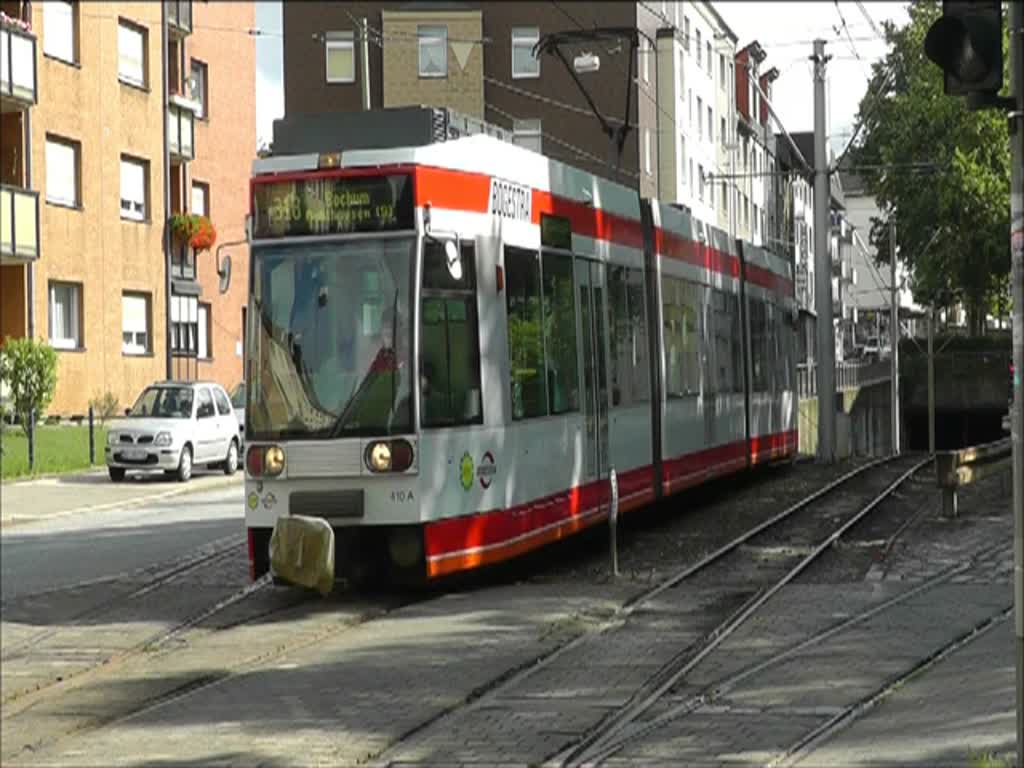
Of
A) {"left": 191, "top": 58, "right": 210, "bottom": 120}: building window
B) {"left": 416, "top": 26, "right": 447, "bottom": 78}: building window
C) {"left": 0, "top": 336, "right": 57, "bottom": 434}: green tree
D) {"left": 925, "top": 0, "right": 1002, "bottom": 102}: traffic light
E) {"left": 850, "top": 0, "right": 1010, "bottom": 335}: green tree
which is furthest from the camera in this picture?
{"left": 416, "top": 26, "right": 447, "bottom": 78}: building window

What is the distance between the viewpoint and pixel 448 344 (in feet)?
45.9

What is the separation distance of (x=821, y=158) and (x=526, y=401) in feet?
63.8

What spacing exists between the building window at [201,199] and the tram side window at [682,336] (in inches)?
1157

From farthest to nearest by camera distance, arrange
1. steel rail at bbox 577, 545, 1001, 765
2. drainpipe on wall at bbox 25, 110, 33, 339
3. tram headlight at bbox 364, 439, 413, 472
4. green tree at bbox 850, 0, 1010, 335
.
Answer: green tree at bbox 850, 0, 1010, 335
drainpipe on wall at bbox 25, 110, 33, 339
tram headlight at bbox 364, 439, 413, 472
steel rail at bbox 577, 545, 1001, 765

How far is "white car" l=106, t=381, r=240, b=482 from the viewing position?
31484 millimetres

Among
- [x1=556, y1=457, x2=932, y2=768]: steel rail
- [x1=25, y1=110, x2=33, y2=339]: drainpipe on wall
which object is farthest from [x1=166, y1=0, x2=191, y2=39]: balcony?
[x1=556, y1=457, x2=932, y2=768]: steel rail

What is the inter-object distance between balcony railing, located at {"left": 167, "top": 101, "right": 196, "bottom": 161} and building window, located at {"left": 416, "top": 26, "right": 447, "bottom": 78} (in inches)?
620

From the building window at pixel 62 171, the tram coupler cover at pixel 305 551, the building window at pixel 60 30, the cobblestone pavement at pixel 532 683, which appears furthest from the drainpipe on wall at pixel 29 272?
the tram coupler cover at pixel 305 551

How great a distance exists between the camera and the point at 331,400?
13.8 metres

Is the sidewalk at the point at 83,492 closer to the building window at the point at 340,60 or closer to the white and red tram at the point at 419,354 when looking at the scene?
the white and red tram at the point at 419,354

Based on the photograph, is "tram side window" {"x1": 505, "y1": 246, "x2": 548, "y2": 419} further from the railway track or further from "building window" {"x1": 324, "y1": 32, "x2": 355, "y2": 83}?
"building window" {"x1": 324, "y1": 32, "x2": 355, "y2": 83}

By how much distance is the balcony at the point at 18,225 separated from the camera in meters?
35.9

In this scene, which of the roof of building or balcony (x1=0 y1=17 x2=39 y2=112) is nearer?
balcony (x1=0 y1=17 x2=39 y2=112)

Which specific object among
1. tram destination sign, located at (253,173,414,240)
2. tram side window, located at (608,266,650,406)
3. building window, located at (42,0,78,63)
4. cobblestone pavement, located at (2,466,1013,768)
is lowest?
cobblestone pavement, located at (2,466,1013,768)
